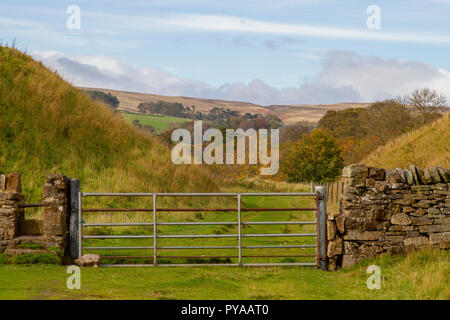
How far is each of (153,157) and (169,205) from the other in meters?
5.09

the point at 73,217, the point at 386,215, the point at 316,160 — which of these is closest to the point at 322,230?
the point at 386,215

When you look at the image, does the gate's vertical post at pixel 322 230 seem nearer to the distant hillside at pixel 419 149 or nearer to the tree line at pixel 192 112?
the distant hillside at pixel 419 149

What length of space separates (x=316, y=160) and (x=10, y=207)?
142ft

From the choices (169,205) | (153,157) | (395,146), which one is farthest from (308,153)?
(169,205)

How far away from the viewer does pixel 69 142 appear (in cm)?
2681

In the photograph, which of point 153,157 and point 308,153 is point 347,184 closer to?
point 153,157

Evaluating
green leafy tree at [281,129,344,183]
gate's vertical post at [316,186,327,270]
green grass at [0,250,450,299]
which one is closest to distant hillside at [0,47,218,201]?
green grass at [0,250,450,299]

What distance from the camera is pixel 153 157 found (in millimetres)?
29984

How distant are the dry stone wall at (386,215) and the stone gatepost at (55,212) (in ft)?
20.7

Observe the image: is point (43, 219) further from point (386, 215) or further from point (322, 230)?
point (386, 215)

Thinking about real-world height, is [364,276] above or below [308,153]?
below

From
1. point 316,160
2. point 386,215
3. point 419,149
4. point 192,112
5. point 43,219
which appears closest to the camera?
point 386,215

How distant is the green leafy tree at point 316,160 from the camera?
53469mm

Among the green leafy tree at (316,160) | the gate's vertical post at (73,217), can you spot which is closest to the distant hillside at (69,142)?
the gate's vertical post at (73,217)
